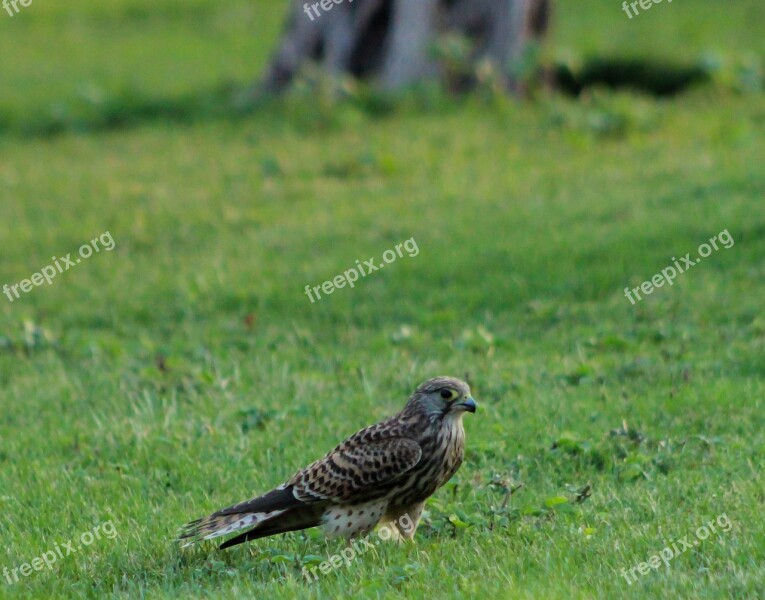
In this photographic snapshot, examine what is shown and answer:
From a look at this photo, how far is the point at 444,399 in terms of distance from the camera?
6.79 m

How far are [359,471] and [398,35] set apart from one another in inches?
487

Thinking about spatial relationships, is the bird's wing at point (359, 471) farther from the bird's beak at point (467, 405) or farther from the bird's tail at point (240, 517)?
the bird's beak at point (467, 405)

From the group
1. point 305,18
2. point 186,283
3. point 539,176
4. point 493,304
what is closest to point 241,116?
point 305,18

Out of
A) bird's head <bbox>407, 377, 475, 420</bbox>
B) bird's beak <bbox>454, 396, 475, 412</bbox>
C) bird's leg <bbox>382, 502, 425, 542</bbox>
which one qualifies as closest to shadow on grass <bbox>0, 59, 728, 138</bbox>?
bird's head <bbox>407, 377, 475, 420</bbox>

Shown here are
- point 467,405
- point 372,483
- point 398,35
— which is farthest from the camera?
point 398,35

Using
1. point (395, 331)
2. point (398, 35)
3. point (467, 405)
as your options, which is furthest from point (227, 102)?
point (467, 405)

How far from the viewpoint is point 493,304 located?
10.9m

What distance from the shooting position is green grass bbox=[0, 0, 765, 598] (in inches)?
257

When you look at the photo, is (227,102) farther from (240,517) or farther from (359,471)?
(240,517)

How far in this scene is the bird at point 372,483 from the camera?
6516 millimetres

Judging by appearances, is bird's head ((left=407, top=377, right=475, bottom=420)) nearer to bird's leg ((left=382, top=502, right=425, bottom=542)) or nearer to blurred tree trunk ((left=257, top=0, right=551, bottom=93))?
bird's leg ((left=382, top=502, right=425, bottom=542))

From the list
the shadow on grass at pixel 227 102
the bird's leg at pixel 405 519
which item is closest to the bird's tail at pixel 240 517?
the bird's leg at pixel 405 519

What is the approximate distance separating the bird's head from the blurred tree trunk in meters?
11.4

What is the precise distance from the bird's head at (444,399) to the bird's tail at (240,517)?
33.1 inches
